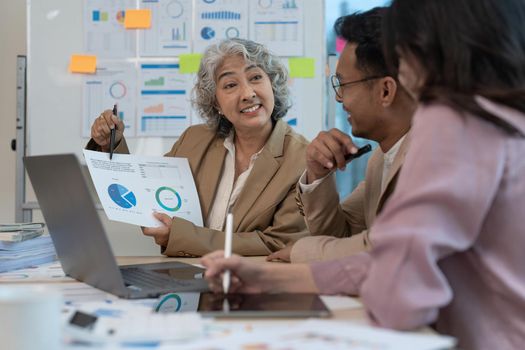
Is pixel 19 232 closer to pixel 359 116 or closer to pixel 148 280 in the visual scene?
pixel 148 280

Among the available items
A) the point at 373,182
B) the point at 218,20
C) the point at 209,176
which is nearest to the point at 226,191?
the point at 209,176

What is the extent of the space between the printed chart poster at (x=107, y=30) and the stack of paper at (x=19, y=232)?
4.87 feet

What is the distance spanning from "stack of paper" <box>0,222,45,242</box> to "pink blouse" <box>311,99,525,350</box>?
93 centimetres

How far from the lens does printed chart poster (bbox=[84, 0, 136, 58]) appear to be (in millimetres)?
3008

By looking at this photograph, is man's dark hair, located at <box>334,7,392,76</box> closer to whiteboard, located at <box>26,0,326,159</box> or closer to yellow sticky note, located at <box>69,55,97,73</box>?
whiteboard, located at <box>26,0,326,159</box>

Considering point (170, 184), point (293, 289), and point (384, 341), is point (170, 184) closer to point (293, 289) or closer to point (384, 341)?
point (293, 289)

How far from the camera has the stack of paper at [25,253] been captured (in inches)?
57.7

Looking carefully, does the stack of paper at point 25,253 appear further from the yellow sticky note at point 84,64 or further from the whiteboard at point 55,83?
the yellow sticky note at point 84,64

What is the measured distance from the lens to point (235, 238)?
1.83 meters

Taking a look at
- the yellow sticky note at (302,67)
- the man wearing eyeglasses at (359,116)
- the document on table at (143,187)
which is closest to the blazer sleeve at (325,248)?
the man wearing eyeglasses at (359,116)

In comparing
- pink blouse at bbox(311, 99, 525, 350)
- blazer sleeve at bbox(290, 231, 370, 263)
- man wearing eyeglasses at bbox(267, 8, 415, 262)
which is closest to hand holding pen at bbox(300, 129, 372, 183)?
man wearing eyeglasses at bbox(267, 8, 415, 262)

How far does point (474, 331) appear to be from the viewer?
3.14 ft

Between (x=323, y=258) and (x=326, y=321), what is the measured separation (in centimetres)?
54

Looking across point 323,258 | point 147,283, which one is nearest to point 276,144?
point 323,258
